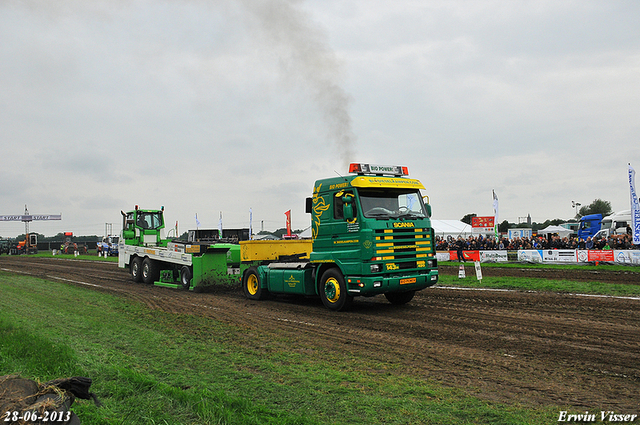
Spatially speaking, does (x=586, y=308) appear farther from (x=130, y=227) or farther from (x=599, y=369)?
(x=130, y=227)

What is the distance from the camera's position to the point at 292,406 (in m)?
4.73

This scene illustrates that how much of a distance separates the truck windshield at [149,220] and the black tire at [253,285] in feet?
27.2

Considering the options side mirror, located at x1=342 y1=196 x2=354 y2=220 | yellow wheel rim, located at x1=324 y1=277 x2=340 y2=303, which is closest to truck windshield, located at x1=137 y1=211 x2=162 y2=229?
yellow wheel rim, located at x1=324 y1=277 x2=340 y2=303

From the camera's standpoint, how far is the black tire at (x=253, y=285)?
13.5 metres

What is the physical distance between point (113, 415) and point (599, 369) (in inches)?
236

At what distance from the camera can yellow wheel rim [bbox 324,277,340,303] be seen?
11.0 m

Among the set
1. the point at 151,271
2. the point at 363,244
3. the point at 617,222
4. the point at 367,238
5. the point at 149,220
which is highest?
the point at 149,220

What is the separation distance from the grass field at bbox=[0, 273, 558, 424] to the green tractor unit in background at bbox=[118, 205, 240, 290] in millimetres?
6288

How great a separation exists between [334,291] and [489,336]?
405 cm

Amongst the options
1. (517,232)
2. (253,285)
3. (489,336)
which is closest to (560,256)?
(517,232)

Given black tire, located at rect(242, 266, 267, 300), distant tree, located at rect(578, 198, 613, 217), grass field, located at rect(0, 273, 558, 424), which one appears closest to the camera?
grass field, located at rect(0, 273, 558, 424)

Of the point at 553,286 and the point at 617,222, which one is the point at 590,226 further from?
the point at 553,286

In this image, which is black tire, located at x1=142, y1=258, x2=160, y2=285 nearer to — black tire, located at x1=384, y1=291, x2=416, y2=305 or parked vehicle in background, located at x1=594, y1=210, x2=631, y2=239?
black tire, located at x1=384, y1=291, x2=416, y2=305

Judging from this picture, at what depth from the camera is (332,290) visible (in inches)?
437
